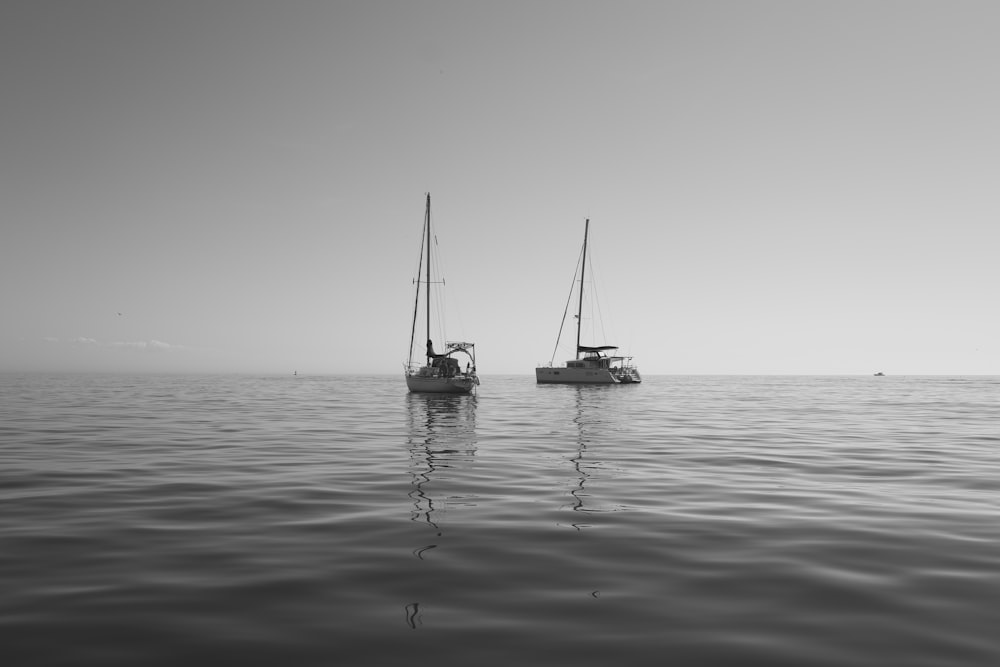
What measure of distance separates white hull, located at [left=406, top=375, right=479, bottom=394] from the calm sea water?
38.3 meters

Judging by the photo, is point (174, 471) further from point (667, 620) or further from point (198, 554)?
point (667, 620)

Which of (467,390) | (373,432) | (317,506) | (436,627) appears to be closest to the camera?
(436,627)

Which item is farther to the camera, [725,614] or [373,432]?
[373,432]

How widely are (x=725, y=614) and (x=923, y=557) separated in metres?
3.48

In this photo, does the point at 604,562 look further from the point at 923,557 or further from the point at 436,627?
the point at 923,557

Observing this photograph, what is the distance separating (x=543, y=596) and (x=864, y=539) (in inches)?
192

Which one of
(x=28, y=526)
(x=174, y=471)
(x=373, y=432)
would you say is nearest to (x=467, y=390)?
(x=373, y=432)

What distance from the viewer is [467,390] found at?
54688 millimetres

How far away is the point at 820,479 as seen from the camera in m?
12.6

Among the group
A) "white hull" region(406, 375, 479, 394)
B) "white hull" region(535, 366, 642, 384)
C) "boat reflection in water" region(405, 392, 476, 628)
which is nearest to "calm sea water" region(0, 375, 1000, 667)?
"boat reflection in water" region(405, 392, 476, 628)

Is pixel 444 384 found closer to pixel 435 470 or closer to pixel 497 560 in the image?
pixel 435 470

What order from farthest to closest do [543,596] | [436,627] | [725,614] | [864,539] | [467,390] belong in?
[467,390] → [864,539] → [543,596] → [725,614] → [436,627]

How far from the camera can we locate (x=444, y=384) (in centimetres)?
5431

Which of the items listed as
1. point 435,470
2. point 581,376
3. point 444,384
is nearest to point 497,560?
point 435,470
